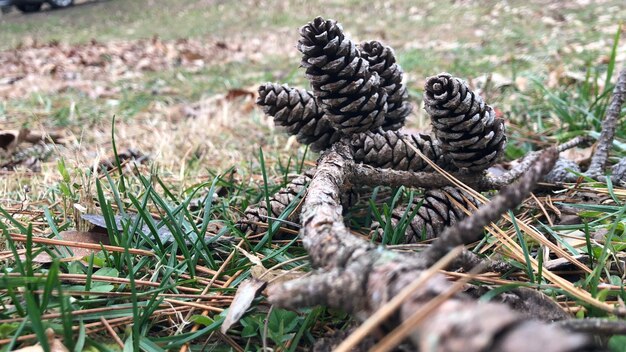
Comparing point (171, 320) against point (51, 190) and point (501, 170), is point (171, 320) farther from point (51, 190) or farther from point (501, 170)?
point (501, 170)

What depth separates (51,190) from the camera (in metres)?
1.46

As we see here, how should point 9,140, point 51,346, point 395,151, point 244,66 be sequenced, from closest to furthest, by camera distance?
point 51,346
point 395,151
point 9,140
point 244,66

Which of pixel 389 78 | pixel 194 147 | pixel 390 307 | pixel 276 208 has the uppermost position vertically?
pixel 389 78

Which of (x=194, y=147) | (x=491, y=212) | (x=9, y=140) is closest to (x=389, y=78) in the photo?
(x=491, y=212)

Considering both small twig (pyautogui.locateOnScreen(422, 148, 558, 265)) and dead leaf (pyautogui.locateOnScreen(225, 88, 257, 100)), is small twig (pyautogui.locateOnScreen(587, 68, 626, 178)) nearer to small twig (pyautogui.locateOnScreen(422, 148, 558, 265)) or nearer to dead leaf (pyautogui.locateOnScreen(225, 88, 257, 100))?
small twig (pyautogui.locateOnScreen(422, 148, 558, 265))

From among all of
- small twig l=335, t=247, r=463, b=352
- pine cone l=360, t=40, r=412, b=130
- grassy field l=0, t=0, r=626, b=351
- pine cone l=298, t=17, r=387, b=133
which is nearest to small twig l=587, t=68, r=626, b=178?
grassy field l=0, t=0, r=626, b=351

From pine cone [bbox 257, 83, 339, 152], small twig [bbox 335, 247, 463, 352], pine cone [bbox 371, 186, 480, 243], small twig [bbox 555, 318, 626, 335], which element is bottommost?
pine cone [bbox 371, 186, 480, 243]

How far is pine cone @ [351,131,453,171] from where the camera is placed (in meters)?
1.19

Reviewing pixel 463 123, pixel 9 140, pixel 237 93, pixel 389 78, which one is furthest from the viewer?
pixel 237 93

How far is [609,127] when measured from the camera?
1.41m

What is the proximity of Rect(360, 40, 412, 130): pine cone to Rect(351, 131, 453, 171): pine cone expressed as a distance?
126 millimetres

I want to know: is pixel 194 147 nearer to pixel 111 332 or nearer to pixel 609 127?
pixel 111 332

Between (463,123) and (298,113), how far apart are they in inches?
15.8

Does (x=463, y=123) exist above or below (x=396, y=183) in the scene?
above
